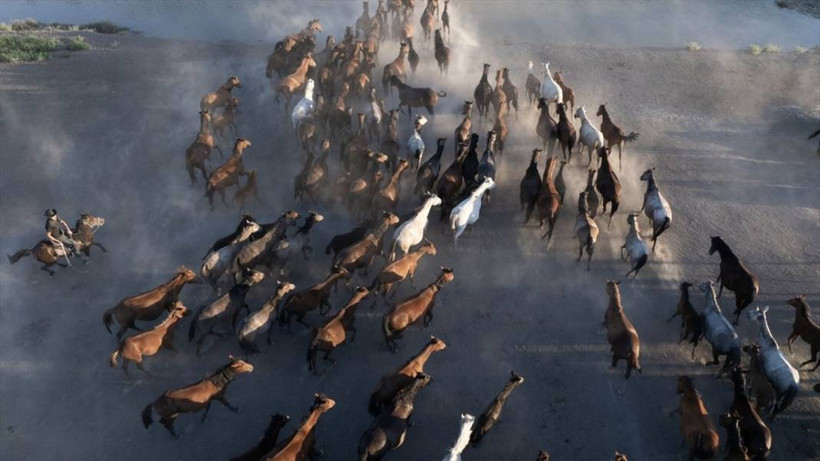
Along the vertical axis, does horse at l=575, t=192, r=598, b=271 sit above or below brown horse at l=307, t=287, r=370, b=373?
above

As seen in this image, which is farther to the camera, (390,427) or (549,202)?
(549,202)

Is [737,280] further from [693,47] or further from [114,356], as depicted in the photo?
[693,47]

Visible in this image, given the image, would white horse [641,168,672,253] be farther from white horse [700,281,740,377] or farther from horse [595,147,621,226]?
white horse [700,281,740,377]

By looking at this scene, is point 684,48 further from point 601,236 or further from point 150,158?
point 150,158

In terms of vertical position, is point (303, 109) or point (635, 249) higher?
point (303, 109)

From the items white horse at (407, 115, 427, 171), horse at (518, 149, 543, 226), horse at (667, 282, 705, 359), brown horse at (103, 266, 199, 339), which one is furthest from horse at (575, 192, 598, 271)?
brown horse at (103, 266, 199, 339)

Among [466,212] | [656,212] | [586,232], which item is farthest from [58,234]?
[656,212]

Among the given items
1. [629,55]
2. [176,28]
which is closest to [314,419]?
[629,55]
